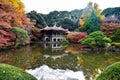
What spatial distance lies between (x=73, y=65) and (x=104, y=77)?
26.5 feet

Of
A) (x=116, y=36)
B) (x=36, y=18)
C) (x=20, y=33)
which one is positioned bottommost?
(x=116, y=36)

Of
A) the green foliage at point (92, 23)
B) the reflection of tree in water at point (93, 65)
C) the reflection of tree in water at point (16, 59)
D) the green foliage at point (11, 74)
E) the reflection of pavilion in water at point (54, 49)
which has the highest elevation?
the green foliage at point (92, 23)

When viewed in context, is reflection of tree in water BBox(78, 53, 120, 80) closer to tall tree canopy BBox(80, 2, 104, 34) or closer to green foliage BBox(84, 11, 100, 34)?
green foliage BBox(84, 11, 100, 34)

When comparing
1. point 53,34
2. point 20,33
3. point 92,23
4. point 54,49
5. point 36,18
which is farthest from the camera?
point 36,18

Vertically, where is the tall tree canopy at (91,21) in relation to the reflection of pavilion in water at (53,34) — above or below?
above

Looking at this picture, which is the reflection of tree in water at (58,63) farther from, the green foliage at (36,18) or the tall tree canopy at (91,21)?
the green foliage at (36,18)

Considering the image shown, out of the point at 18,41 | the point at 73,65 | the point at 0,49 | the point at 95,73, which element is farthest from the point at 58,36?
the point at 95,73

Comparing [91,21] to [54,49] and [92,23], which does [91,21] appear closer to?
[92,23]

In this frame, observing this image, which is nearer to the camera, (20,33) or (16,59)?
(16,59)

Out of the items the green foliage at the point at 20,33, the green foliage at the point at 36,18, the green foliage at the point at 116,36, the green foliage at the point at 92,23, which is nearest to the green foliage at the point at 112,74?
the green foliage at the point at 20,33

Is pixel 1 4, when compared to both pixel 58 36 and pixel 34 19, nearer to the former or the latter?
pixel 58 36

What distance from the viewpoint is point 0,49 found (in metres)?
19.7

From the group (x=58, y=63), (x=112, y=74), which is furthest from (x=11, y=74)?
(x=58, y=63)

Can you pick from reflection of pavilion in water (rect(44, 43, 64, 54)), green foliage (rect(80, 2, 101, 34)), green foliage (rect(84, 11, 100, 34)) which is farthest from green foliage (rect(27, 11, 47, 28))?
reflection of pavilion in water (rect(44, 43, 64, 54))
